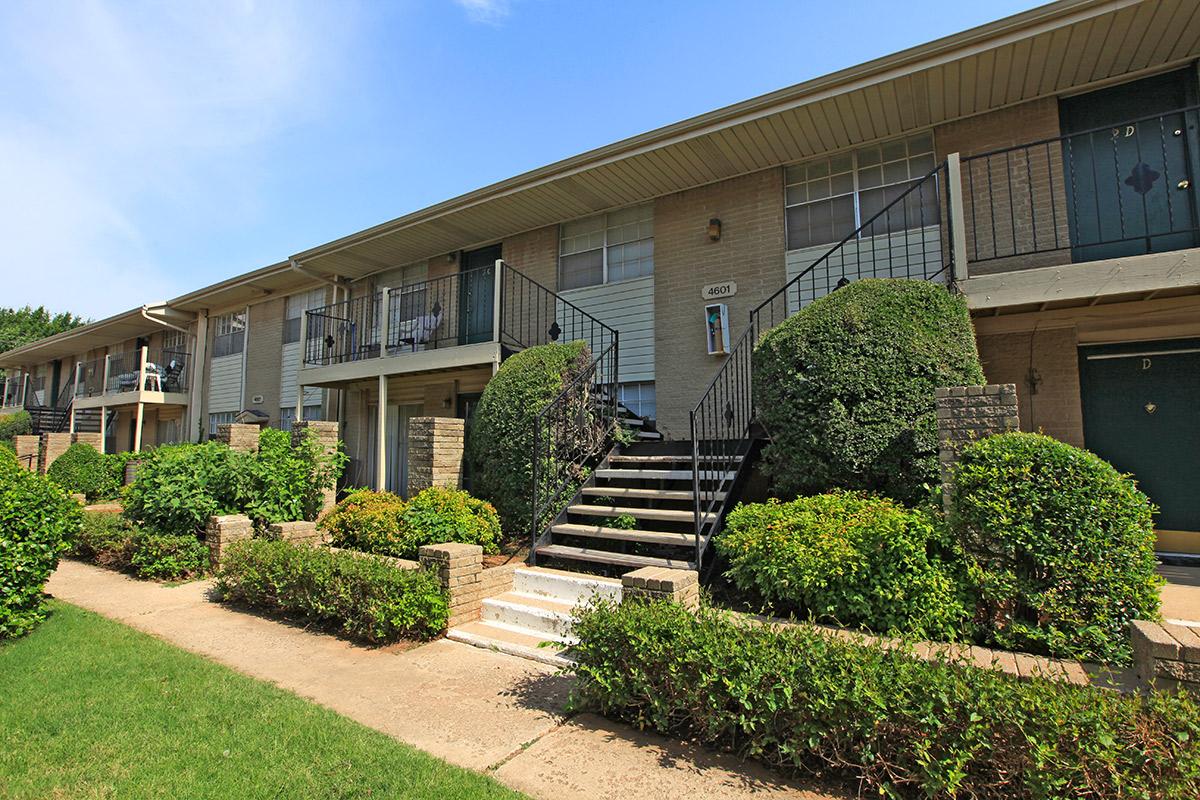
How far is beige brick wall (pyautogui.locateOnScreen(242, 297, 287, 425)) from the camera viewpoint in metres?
15.6

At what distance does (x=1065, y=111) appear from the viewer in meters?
6.69

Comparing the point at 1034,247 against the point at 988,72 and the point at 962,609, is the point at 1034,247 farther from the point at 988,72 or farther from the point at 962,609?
the point at 962,609

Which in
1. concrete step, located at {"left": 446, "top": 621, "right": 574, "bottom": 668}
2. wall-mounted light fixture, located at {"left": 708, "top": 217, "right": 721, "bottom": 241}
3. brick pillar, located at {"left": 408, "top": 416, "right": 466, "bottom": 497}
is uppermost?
wall-mounted light fixture, located at {"left": 708, "top": 217, "right": 721, "bottom": 241}

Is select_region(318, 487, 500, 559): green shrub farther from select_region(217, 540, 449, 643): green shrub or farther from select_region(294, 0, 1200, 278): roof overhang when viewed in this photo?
select_region(294, 0, 1200, 278): roof overhang

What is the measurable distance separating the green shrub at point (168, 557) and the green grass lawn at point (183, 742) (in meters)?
3.10

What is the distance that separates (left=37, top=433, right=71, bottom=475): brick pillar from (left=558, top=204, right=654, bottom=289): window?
49.4 feet

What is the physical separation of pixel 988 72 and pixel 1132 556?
219 inches

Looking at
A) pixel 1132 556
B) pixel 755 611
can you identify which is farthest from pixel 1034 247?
pixel 755 611

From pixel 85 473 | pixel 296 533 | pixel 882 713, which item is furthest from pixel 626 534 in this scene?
pixel 85 473

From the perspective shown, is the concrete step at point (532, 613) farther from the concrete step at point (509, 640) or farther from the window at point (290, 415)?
the window at point (290, 415)

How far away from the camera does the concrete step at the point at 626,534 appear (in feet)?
17.7

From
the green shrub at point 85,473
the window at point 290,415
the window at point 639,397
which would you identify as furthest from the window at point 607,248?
the green shrub at point 85,473

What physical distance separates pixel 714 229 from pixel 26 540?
8.48 meters

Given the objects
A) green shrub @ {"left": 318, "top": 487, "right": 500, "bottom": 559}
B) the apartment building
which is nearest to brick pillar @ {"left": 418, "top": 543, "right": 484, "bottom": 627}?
green shrub @ {"left": 318, "top": 487, "right": 500, "bottom": 559}
